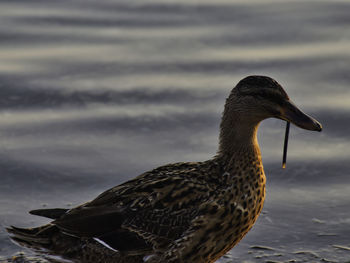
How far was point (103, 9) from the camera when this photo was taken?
12.7 m

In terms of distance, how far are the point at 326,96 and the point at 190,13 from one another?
3201 millimetres

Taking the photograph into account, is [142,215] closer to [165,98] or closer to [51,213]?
[51,213]

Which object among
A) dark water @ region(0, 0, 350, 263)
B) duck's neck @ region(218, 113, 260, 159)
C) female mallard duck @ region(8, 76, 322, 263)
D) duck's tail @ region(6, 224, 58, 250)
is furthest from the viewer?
dark water @ region(0, 0, 350, 263)

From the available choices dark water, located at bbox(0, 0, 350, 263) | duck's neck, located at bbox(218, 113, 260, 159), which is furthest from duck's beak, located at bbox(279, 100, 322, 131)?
dark water, located at bbox(0, 0, 350, 263)

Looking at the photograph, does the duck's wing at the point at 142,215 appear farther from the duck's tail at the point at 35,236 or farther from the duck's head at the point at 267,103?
the duck's head at the point at 267,103

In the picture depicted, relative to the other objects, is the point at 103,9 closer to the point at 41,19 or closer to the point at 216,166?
the point at 41,19

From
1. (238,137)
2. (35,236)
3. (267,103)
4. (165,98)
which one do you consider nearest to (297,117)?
(267,103)

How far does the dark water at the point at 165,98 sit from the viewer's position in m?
7.95

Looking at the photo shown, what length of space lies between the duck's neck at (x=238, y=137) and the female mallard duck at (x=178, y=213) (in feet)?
0.08

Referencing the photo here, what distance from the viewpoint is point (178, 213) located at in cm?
662

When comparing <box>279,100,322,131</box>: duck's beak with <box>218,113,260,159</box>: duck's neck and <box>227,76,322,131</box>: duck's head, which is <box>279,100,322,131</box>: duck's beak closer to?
<box>227,76,322,131</box>: duck's head

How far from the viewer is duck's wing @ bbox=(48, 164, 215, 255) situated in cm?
659

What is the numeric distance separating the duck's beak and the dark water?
117cm

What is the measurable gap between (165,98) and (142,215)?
359 centimetres
